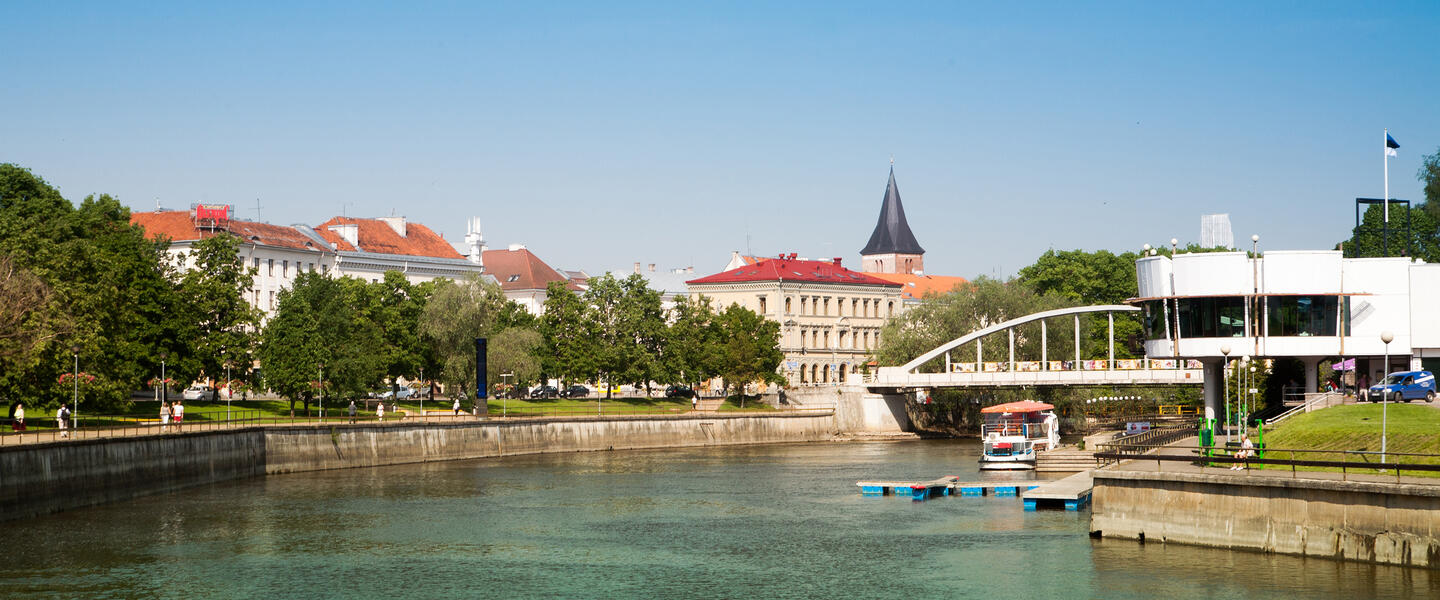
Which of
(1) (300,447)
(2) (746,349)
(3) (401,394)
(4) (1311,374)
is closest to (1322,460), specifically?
(4) (1311,374)

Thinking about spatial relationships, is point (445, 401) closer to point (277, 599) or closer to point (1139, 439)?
point (1139, 439)

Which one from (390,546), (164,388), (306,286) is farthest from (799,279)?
(390,546)

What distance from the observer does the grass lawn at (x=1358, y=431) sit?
161 feet

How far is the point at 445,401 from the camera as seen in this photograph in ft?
375

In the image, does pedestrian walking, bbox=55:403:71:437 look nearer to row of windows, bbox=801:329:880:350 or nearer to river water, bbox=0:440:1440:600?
river water, bbox=0:440:1440:600

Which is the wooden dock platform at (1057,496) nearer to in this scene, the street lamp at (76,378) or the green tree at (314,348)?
the street lamp at (76,378)

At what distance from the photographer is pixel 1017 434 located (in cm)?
8575

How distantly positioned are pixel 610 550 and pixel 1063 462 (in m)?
34.7

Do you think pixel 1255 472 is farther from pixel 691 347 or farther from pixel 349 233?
pixel 349 233

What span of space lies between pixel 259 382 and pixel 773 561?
5632cm

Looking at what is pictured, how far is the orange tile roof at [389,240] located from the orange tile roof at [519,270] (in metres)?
16.7

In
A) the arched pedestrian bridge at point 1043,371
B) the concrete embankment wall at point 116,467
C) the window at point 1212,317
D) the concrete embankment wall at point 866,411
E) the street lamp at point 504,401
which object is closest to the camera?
the concrete embankment wall at point 116,467

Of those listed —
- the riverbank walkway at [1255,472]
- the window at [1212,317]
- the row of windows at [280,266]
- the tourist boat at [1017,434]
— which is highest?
the row of windows at [280,266]

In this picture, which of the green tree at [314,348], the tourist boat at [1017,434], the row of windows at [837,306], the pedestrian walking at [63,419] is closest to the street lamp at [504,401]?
the green tree at [314,348]
